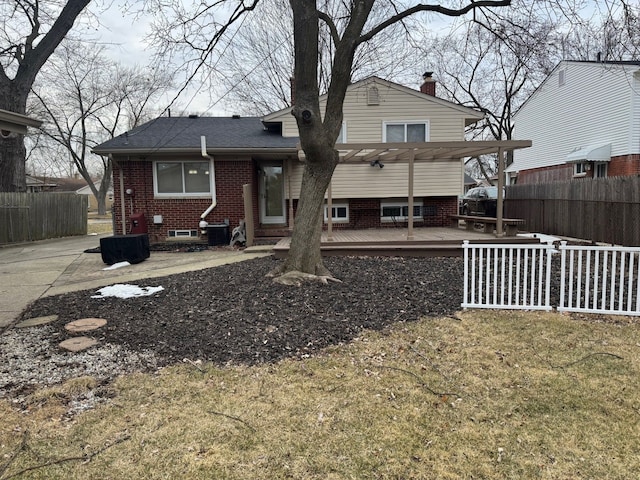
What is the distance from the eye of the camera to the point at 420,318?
5.26 m

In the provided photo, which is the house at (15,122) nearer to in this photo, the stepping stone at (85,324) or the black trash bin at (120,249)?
the stepping stone at (85,324)

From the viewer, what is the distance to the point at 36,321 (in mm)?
5363

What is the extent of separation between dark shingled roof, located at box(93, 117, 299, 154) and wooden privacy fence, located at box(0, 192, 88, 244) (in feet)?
15.8

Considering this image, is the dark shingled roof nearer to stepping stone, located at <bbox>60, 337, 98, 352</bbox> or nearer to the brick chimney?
the brick chimney

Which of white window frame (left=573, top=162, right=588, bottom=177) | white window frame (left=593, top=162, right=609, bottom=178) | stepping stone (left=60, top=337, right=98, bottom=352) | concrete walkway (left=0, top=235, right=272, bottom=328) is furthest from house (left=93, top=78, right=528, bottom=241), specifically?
white window frame (left=573, top=162, right=588, bottom=177)

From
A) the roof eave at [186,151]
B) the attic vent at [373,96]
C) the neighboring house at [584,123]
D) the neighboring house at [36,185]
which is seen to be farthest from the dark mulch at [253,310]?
the neighboring house at [36,185]

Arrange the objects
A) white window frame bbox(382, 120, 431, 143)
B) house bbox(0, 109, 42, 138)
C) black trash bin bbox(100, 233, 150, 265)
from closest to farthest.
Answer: house bbox(0, 109, 42, 138) < black trash bin bbox(100, 233, 150, 265) < white window frame bbox(382, 120, 431, 143)

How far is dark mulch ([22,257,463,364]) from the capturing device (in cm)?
444

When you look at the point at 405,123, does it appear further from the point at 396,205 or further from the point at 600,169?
the point at 600,169

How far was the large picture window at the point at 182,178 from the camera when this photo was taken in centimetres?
1248

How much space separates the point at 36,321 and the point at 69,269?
424 centimetres

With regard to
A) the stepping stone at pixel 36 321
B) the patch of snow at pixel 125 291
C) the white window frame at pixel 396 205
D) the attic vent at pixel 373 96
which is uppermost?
the attic vent at pixel 373 96

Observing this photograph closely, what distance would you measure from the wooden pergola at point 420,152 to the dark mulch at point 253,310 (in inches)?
95.0

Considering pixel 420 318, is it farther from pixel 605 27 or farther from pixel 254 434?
pixel 605 27
